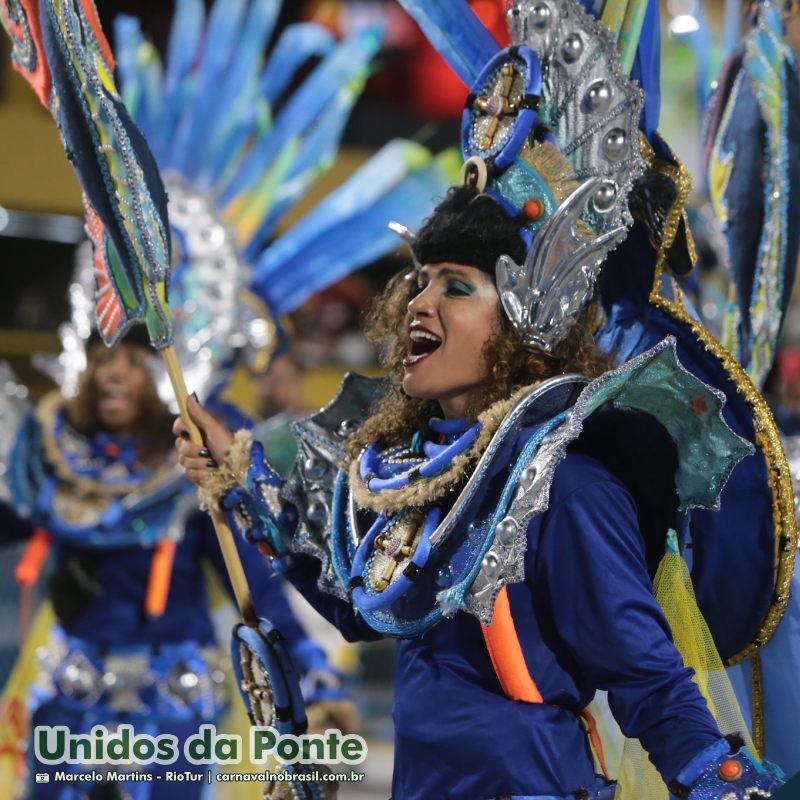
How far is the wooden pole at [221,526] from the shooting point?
91.7 inches

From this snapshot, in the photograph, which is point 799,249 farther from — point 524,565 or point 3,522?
point 3,522

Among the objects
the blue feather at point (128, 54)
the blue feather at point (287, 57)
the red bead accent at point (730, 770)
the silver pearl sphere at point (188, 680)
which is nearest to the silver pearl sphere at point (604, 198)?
the red bead accent at point (730, 770)

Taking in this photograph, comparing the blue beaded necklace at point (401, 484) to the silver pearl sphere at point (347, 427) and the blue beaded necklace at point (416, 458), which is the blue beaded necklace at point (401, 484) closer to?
the blue beaded necklace at point (416, 458)

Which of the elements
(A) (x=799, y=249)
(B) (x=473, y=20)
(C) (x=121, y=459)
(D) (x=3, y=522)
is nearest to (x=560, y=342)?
(B) (x=473, y=20)

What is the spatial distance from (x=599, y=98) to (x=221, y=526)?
3.10 ft

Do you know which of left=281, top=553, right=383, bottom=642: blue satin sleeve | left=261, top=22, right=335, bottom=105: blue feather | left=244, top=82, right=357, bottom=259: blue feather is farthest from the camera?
left=261, top=22, right=335, bottom=105: blue feather

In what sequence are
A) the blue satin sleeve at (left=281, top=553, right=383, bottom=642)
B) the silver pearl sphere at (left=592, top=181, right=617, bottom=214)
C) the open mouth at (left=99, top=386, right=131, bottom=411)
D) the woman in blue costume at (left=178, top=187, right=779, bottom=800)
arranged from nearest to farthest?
the woman in blue costume at (left=178, top=187, right=779, bottom=800) < the silver pearl sphere at (left=592, top=181, right=617, bottom=214) < the blue satin sleeve at (left=281, top=553, right=383, bottom=642) < the open mouth at (left=99, top=386, right=131, bottom=411)

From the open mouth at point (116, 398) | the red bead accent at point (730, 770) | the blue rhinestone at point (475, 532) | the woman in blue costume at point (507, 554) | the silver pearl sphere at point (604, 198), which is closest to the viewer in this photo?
the red bead accent at point (730, 770)

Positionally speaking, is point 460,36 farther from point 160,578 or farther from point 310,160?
point 310,160

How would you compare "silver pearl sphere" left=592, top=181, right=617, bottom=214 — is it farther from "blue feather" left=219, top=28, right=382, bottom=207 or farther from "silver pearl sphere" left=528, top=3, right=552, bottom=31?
"blue feather" left=219, top=28, right=382, bottom=207

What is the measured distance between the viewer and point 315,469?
236cm

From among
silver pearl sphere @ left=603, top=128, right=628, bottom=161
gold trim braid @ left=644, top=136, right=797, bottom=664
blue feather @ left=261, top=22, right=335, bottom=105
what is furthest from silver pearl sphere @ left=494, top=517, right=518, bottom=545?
blue feather @ left=261, top=22, right=335, bottom=105

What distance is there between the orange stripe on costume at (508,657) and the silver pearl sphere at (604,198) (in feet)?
1.88

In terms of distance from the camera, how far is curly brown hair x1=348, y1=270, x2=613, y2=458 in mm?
2035
